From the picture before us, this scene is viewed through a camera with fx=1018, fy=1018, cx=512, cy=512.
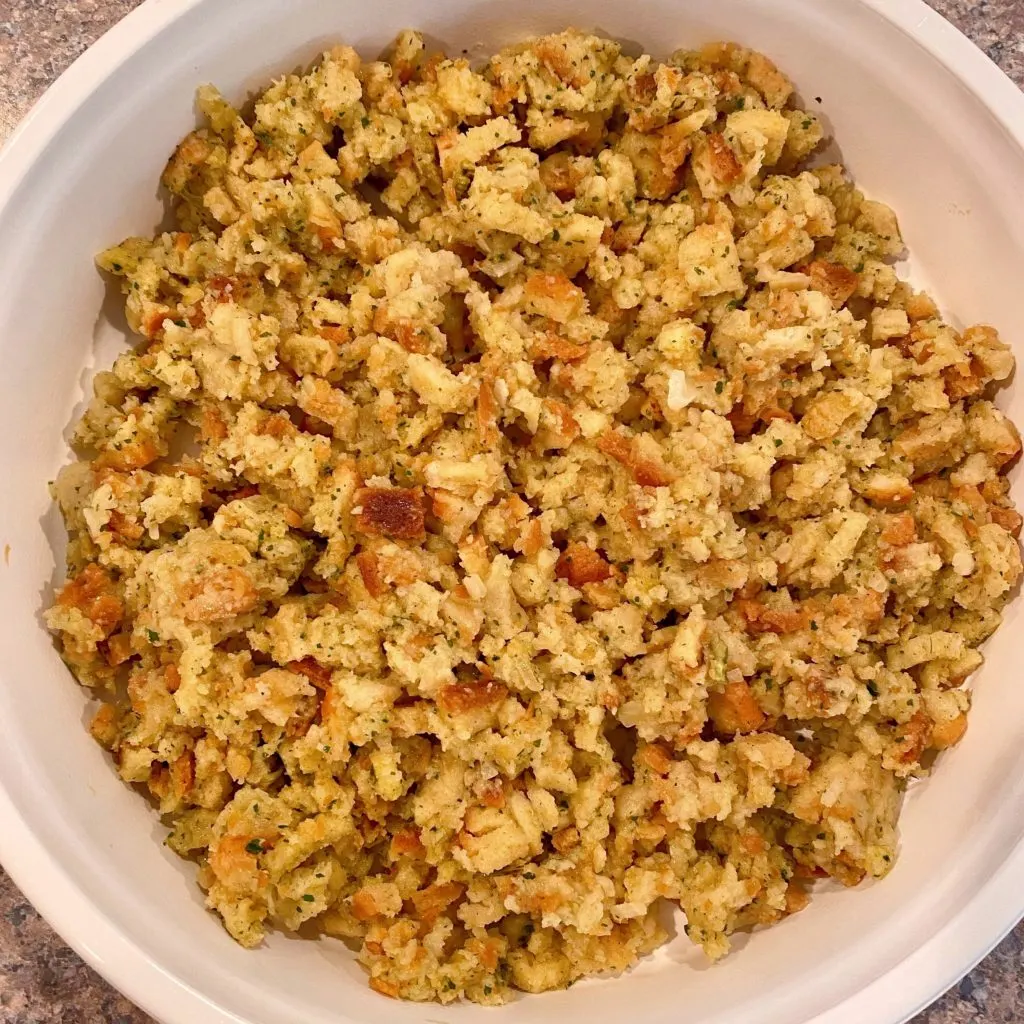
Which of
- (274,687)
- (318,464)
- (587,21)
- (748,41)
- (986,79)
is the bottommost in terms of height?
(274,687)

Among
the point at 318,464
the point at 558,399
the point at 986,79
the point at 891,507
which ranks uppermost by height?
the point at 986,79

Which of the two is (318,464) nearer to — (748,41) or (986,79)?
(748,41)

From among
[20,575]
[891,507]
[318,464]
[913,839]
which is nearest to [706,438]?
[891,507]

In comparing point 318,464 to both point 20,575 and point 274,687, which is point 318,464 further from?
point 20,575

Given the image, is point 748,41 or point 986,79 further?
point 748,41

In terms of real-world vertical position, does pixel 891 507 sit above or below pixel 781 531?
above

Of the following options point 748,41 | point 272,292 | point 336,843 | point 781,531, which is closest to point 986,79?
point 748,41
